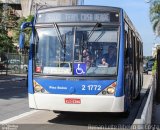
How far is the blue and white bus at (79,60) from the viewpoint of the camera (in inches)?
426

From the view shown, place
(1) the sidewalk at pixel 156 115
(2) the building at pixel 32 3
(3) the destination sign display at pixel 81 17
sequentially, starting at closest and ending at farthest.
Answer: (3) the destination sign display at pixel 81 17, (1) the sidewalk at pixel 156 115, (2) the building at pixel 32 3

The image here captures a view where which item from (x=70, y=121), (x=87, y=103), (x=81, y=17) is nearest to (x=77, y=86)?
(x=87, y=103)

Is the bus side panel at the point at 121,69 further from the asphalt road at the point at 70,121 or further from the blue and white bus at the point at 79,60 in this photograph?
the asphalt road at the point at 70,121

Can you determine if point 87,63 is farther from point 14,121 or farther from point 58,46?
point 14,121

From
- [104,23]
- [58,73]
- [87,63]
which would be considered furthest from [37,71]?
[104,23]

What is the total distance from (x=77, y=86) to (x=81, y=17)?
6.25 ft

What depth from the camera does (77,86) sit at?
35.7 feet

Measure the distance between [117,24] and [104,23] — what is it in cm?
34

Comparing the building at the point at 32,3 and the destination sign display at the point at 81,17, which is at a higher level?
the building at the point at 32,3

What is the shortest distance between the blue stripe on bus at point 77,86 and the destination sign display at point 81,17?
167cm

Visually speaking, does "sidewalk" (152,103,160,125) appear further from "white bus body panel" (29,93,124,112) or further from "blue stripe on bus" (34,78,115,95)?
"blue stripe on bus" (34,78,115,95)

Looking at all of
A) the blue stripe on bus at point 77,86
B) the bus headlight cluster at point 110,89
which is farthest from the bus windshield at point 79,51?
the bus headlight cluster at point 110,89

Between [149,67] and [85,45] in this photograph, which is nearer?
[85,45]

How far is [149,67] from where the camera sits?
64.2 meters
